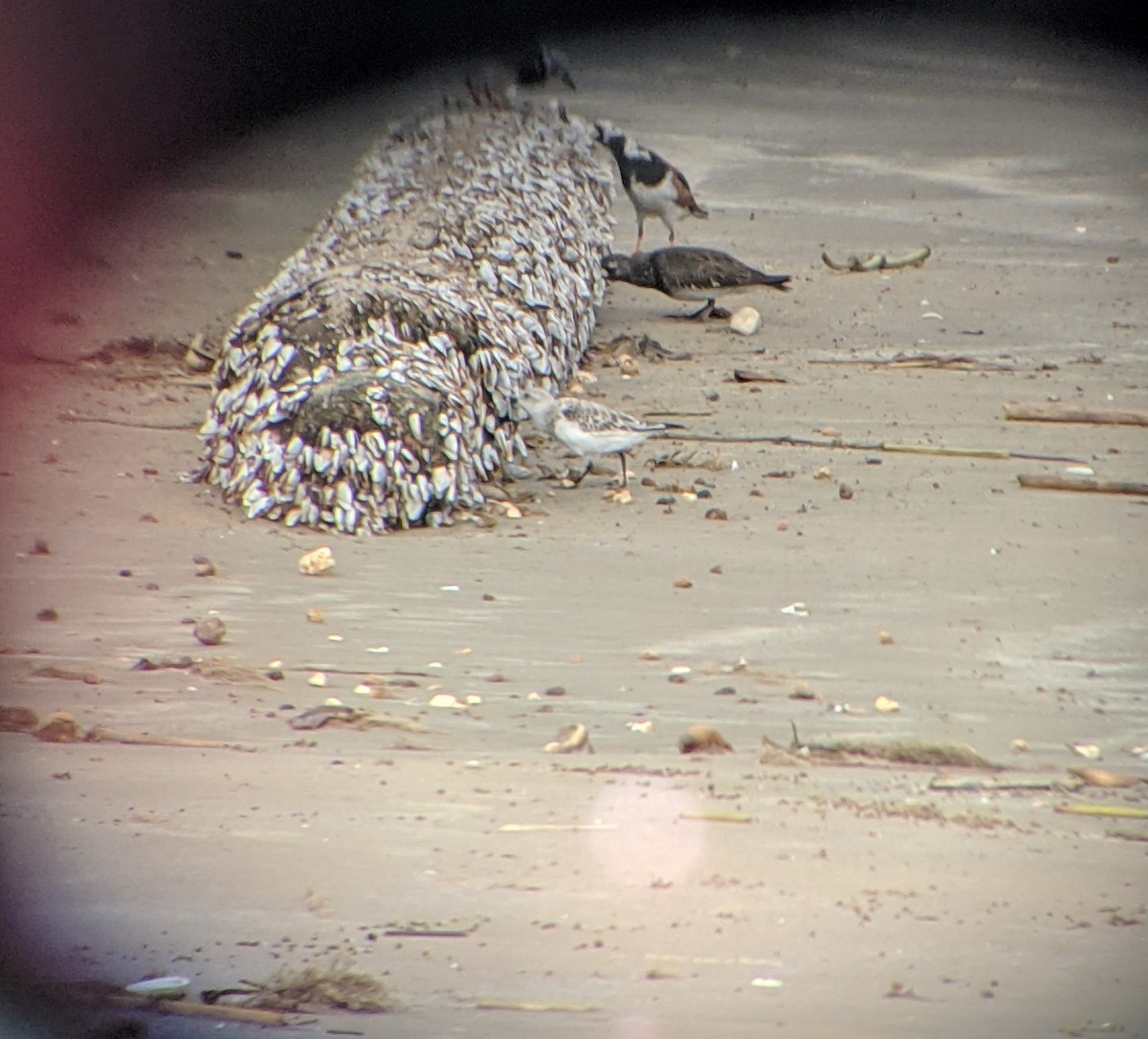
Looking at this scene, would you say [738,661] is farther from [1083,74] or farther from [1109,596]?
[1083,74]

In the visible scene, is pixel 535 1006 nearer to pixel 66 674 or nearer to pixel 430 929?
pixel 430 929

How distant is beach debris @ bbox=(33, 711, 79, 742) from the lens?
315cm

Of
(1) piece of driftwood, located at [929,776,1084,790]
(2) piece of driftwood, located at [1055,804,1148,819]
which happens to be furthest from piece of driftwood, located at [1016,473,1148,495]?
(2) piece of driftwood, located at [1055,804,1148,819]

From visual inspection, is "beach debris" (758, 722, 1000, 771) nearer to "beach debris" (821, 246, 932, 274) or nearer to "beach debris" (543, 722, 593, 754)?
"beach debris" (543, 722, 593, 754)

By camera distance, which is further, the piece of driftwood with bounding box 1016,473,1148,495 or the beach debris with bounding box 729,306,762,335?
the beach debris with bounding box 729,306,762,335

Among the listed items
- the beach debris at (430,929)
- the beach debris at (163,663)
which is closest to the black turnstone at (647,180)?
the beach debris at (163,663)

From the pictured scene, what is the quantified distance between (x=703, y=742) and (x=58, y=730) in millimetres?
1328

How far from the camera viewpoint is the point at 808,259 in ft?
32.1

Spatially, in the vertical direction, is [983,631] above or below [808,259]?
below

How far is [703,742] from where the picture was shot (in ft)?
10.6

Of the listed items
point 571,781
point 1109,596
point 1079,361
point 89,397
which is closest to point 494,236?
point 89,397

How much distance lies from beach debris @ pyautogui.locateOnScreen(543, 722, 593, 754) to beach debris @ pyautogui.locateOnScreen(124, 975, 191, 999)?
3.77 ft

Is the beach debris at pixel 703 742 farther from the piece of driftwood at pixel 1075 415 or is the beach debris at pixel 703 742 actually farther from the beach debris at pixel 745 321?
the beach debris at pixel 745 321

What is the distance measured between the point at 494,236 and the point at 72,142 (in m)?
4.97
